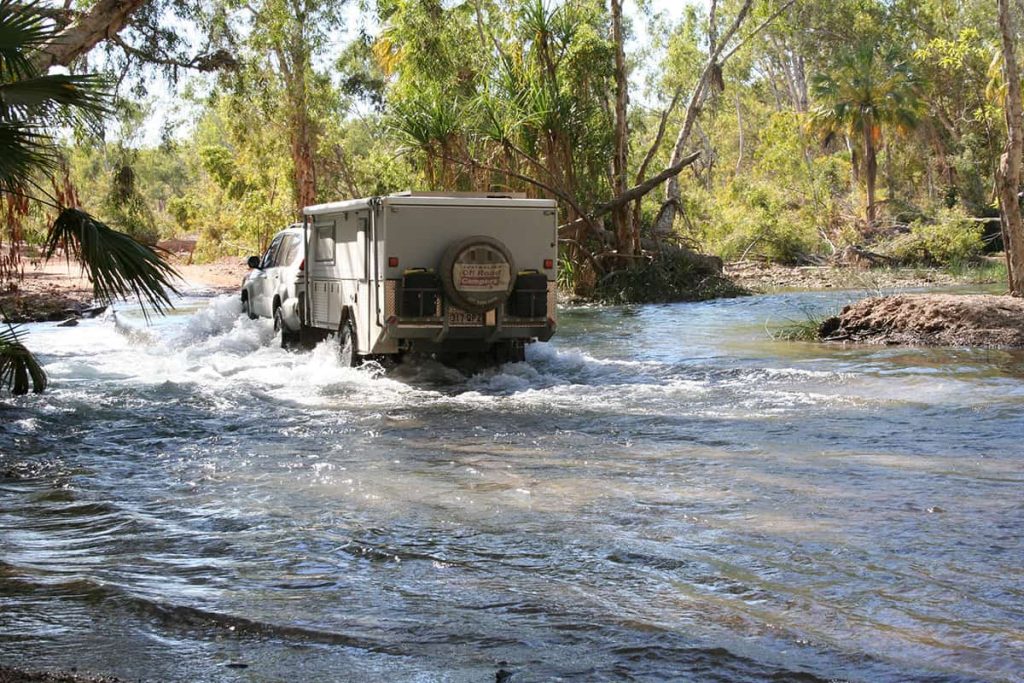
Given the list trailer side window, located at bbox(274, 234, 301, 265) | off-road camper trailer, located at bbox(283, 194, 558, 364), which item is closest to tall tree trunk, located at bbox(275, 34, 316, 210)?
trailer side window, located at bbox(274, 234, 301, 265)

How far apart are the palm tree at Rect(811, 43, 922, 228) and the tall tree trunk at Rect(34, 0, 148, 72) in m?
36.4

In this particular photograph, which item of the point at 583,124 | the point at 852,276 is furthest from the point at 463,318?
the point at 852,276

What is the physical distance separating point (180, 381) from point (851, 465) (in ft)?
29.0

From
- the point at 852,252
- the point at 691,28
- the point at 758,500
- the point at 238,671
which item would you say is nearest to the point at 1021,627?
the point at 758,500

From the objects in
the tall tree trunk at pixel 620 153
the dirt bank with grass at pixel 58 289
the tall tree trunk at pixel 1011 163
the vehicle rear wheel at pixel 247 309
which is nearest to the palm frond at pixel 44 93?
the dirt bank with grass at pixel 58 289

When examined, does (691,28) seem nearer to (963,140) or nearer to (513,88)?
(963,140)

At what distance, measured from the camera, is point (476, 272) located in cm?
1375

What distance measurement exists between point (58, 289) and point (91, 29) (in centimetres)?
1448

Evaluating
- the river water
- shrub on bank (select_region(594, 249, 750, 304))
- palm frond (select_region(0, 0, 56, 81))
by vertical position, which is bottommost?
the river water

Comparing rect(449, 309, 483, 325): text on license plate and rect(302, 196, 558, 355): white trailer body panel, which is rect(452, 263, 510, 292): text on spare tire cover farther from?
rect(449, 309, 483, 325): text on license plate

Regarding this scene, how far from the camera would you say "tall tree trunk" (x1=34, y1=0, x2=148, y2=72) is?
1712cm

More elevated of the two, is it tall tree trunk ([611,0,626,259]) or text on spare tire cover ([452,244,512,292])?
tall tree trunk ([611,0,626,259])

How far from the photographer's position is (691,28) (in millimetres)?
43594

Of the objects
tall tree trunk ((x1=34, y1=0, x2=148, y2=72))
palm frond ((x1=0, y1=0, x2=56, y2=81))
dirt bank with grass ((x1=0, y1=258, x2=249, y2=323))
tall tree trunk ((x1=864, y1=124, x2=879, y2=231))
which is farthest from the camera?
tall tree trunk ((x1=864, y1=124, x2=879, y2=231))
